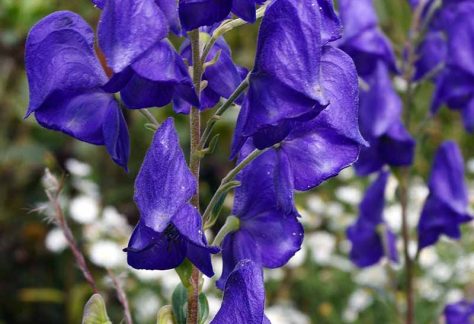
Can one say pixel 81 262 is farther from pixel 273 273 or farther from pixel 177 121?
pixel 177 121

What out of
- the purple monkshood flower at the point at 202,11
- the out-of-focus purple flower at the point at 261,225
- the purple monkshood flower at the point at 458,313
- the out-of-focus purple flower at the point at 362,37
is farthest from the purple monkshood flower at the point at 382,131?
the purple monkshood flower at the point at 202,11

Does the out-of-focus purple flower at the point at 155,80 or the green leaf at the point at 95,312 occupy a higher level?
the out-of-focus purple flower at the point at 155,80

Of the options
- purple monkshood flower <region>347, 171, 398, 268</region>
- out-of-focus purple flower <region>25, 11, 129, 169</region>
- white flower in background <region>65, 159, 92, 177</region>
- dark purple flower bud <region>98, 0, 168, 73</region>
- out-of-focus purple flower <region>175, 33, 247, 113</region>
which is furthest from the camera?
white flower in background <region>65, 159, 92, 177</region>

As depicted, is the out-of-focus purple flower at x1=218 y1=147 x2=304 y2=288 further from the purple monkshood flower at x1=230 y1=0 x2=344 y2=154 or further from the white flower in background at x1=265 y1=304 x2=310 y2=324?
the white flower in background at x1=265 y1=304 x2=310 y2=324

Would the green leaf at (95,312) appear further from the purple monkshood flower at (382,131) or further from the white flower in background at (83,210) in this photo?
the white flower in background at (83,210)

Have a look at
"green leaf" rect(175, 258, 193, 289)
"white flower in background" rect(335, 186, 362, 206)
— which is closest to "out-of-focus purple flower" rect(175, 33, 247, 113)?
"green leaf" rect(175, 258, 193, 289)

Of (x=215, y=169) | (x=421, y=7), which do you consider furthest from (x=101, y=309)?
(x=215, y=169)
